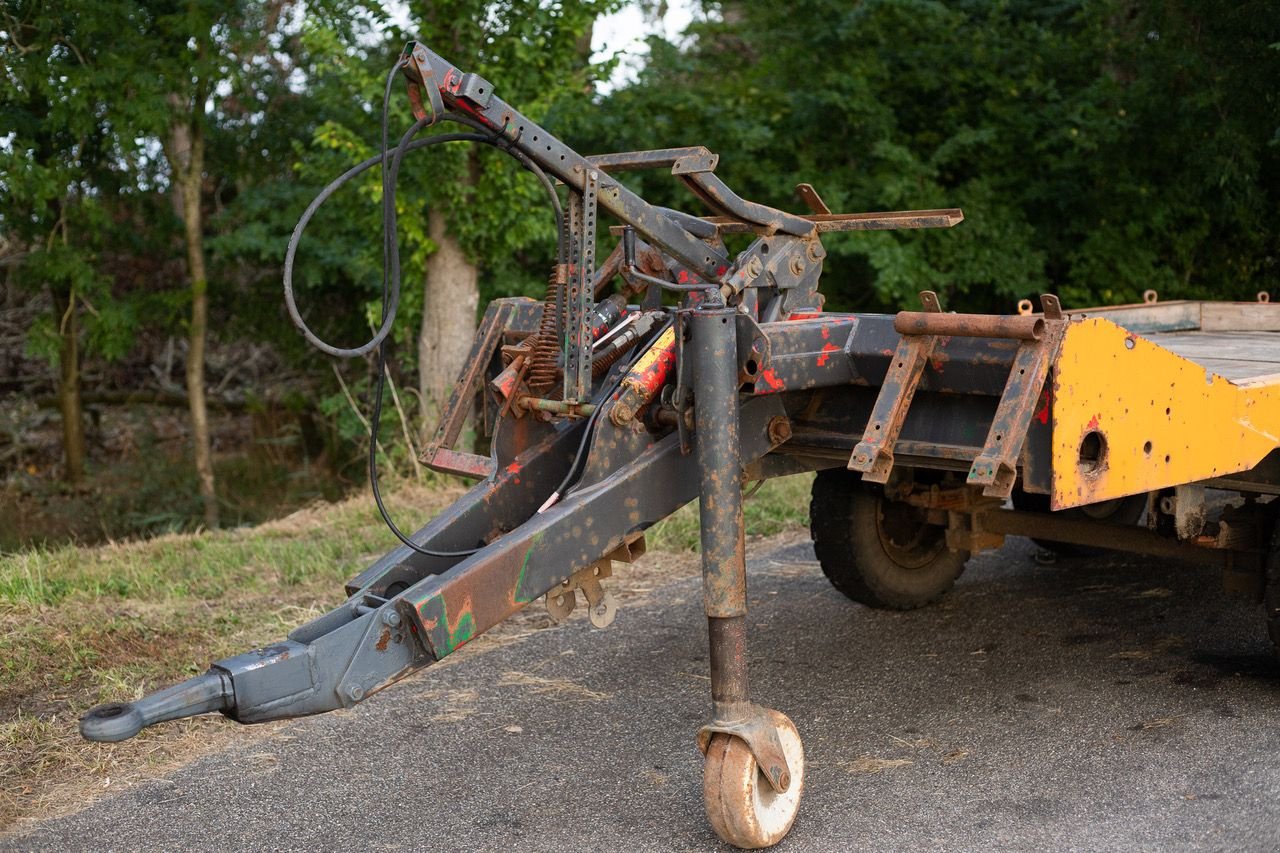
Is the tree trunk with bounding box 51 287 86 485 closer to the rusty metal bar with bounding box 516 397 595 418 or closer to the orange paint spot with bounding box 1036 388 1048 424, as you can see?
the rusty metal bar with bounding box 516 397 595 418

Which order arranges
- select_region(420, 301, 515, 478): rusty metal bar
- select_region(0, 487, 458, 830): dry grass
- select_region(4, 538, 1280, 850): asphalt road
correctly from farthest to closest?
select_region(420, 301, 515, 478): rusty metal bar, select_region(0, 487, 458, 830): dry grass, select_region(4, 538, 1280, 850): asphalt road

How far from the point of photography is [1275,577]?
4312 mm

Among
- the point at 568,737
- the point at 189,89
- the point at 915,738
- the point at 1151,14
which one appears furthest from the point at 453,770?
the point at 1151,14

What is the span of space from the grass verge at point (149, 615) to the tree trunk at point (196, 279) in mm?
3706

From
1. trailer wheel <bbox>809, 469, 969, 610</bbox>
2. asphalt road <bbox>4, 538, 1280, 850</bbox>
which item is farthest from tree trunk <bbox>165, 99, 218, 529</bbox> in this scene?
trailer wheel <bbox>809, 469, 969, 610</bbox>

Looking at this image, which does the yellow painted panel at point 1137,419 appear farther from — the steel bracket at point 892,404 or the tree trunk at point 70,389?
the tree trunk at point 70,389

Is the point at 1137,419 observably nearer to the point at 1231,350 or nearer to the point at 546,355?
the point at 546,355

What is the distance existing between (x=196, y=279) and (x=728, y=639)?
891cm

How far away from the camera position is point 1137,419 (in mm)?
3676

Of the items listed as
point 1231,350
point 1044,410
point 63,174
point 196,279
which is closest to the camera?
point 1044,410

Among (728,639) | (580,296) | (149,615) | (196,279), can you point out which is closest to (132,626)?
(149,615)

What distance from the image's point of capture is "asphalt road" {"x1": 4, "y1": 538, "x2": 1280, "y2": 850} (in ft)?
12.1

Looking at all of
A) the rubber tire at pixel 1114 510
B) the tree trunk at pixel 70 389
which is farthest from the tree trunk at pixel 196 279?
the rubber tire at pixel 1114 510

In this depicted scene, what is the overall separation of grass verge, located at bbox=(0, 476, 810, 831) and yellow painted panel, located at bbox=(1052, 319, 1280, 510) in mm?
2707
